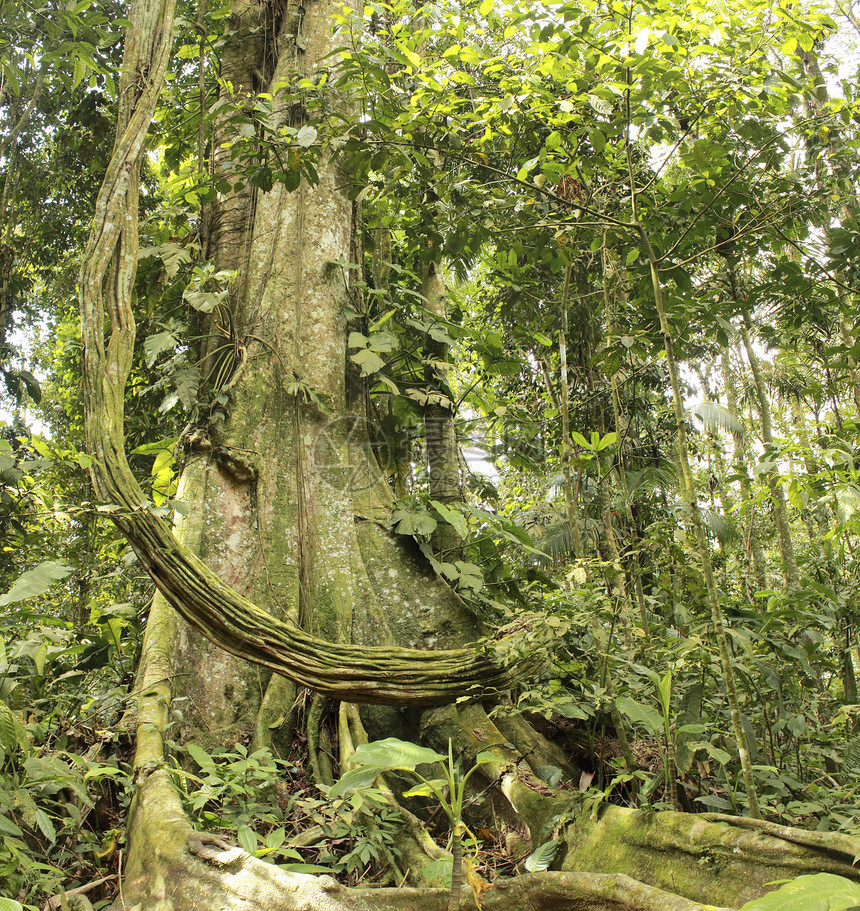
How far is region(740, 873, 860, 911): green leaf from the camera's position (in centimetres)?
99

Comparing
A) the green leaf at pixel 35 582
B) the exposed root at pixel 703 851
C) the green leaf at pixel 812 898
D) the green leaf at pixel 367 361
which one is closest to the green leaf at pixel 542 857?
the exposed root at pixel 703 851

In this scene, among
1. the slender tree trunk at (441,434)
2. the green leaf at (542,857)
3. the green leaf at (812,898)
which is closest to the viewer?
the green leaf at (812,898)

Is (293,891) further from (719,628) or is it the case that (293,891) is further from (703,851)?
(719,628)

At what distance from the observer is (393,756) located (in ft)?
4.68

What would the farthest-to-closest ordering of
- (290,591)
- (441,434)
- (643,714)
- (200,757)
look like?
(441,434) < (290,591) < (200,757) < (643,714)

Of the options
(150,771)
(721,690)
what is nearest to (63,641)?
(150,771)

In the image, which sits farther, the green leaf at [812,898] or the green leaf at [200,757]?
the green leaf at [200,757]

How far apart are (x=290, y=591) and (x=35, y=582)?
1.29 m

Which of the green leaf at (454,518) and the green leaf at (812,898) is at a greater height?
the green leaf at (454,518)

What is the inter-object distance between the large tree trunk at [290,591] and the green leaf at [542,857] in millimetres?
53

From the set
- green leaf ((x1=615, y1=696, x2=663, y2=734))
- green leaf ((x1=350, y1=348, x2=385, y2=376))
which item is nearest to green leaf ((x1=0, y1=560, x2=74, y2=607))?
green leaf ((x1=615, y1=696, x2=663, y2=734))

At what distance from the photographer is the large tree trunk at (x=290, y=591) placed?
5.22 feet

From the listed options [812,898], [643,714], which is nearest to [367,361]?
[643,714]

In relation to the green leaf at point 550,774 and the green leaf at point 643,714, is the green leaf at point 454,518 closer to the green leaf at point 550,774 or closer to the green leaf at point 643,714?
the green leaf at point 550,774
